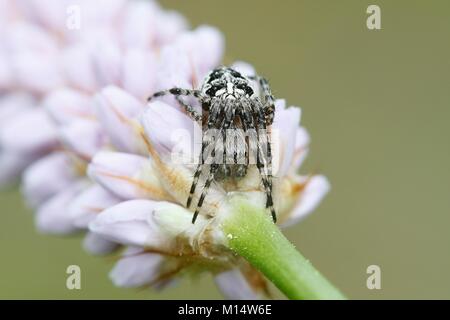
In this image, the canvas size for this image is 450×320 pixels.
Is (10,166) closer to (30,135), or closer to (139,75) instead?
(30,135)

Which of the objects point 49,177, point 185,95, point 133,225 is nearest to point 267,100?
point 185,95

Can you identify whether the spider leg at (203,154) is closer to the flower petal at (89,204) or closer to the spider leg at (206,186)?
the spider leg at (206,186)

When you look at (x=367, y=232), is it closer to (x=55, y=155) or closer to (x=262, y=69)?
(x=262, y=69)

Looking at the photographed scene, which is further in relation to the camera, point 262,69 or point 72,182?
point 262,69

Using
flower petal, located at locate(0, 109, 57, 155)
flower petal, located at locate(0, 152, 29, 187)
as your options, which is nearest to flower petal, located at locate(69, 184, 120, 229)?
flower petal, located at locate(0, 109, 57, 155)

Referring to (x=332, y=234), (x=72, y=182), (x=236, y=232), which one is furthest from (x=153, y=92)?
(x=332, y=234)

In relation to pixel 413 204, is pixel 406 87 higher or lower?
higher

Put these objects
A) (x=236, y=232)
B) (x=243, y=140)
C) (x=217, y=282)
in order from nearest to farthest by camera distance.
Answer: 1. (x=236, y=232)
2. (x=243, y=140)
3. (x=217, y=282)
